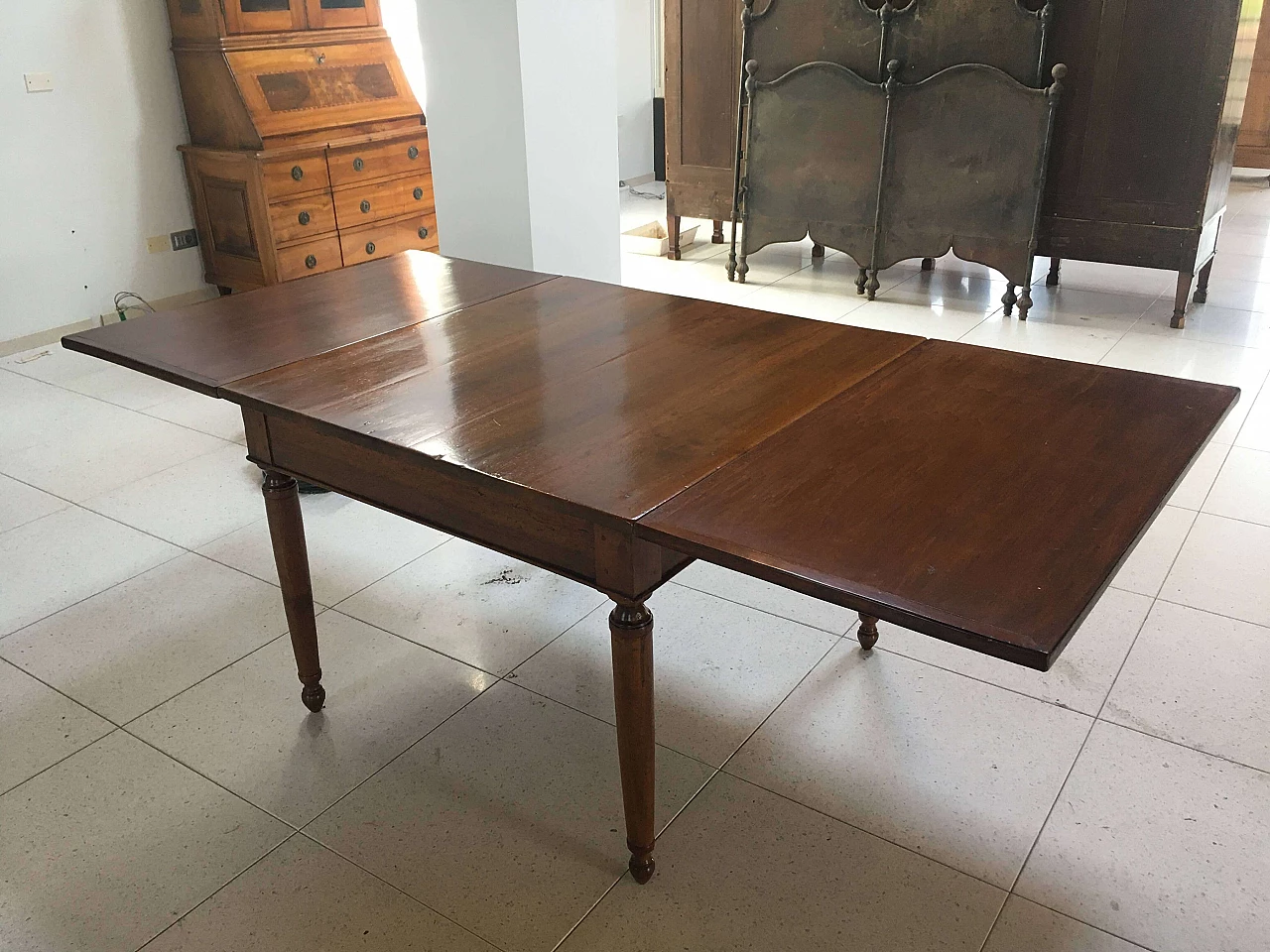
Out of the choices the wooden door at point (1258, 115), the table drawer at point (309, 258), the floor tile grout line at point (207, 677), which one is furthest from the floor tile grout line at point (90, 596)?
the wooden door at point (1258, 115)

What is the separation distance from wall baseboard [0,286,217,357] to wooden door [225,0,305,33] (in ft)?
3.92

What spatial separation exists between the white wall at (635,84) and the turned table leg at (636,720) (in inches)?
238

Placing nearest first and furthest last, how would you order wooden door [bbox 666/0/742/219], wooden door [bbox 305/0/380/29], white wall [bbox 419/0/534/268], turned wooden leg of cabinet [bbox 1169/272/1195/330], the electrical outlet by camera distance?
white wall [bbox 419/0/534/268], turned wooden leg of cabinet [bbox 1169/272/1195/330], wooden door [bbox 305/0/380/29], the electrical outlet, wooden door [bbox 666/0/742/219]

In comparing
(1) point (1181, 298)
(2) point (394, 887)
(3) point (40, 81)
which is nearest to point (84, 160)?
(3) point (40, 81)

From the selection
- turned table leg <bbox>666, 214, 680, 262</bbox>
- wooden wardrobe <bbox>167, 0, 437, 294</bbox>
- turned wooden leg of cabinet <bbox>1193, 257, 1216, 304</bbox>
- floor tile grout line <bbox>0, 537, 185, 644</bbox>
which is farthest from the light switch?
turned wooden leg of cabinet <bbox>1193, 257, 1216, 304</bbox>

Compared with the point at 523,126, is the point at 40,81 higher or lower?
higher

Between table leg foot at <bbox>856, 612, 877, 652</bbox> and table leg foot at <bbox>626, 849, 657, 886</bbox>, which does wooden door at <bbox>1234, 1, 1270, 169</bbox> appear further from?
table leg foot at <bbox>626, 849, 657, 886</bbox>

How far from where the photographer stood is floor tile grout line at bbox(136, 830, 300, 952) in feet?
5.21

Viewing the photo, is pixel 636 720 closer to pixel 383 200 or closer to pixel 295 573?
pixel 295 573

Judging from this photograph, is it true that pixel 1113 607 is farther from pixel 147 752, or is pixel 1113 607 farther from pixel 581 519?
pixel 147 752

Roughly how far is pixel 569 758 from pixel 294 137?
10.9 ft

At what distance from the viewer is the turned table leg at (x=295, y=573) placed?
1.89 metres

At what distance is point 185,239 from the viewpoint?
186 inches

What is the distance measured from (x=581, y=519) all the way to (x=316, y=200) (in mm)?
3504
